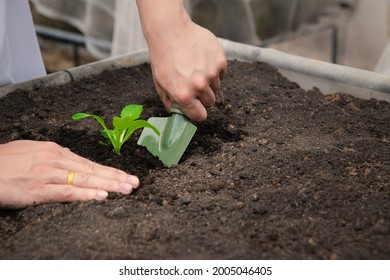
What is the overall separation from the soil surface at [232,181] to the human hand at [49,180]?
2 centimetres

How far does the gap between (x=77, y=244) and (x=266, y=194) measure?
0.35 m

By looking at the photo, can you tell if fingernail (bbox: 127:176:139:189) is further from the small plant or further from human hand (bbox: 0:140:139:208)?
the small plant

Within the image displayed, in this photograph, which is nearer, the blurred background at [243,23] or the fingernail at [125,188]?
the fingernail at [125,188]

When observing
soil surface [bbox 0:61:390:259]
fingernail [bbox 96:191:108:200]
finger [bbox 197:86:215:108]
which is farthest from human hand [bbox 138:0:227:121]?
fingernail [bbox 96:191:108:200]

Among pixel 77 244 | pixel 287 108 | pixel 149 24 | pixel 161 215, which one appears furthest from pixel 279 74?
pixel 77 244

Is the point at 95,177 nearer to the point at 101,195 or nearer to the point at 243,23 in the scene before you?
the point at 101,195

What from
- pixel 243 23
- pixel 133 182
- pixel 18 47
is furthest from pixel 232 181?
pixel 243 23

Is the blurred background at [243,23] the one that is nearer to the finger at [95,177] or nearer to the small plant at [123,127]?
the small plant at [123,127]

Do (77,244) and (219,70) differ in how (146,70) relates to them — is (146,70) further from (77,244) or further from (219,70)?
(77,244)

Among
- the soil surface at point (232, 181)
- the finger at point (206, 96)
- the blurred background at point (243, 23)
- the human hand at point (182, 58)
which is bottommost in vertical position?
the blurred background at point (243, 23)

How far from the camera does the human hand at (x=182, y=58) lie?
3.97ft

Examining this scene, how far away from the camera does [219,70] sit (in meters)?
1.24

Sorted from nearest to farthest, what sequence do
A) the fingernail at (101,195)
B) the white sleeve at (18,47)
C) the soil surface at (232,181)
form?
the soil surface at (232,181) < the fingernail at (101,195) < the white sleeve at (18,47)

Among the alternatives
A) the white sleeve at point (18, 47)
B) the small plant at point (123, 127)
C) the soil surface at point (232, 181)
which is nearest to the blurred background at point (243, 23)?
the soil surface at point (232, 181)
